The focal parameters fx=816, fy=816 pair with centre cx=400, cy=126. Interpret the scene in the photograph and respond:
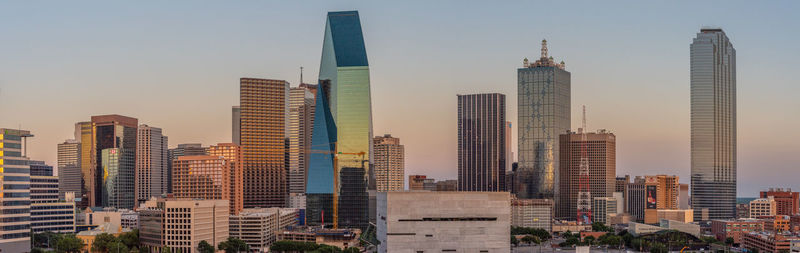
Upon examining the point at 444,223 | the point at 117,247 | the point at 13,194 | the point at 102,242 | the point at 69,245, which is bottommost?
the point at 117,247

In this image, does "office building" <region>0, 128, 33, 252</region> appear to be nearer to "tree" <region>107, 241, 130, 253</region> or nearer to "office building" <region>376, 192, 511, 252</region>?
"tree" <region>107, 241, 130, 253</region>

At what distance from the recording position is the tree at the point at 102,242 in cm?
18312

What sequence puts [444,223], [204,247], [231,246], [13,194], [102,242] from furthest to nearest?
[231,246], [204,247], [102,242], [13,194], [444,223]

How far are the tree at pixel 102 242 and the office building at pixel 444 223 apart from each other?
7618 centimetres

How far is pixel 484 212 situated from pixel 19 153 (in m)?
92.3

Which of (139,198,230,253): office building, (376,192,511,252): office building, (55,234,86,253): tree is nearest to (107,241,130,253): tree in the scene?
(139,198,230,253): office building

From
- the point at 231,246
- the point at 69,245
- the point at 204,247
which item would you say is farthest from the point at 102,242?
the point at 231,246

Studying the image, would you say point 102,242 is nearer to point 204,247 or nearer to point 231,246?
point 204,247

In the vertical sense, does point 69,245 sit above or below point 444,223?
below

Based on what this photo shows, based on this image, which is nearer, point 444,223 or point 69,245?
point 444,223

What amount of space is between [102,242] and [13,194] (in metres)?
29.8

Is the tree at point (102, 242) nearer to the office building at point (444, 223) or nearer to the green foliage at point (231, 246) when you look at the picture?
the green foliage at point (231, 246)

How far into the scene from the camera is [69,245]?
180625 millimetres

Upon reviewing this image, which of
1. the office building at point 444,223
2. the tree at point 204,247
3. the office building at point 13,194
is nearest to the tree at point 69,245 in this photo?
the office building at point 13,194
